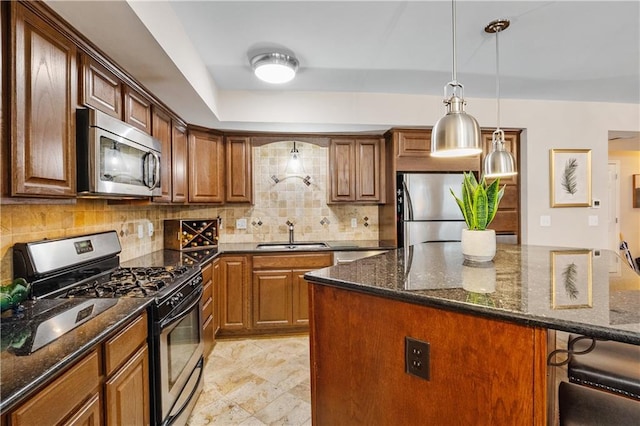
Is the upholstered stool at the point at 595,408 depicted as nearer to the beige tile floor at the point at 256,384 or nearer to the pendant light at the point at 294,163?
the beige tile floor at the point at 256,384

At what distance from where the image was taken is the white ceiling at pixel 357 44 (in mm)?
1615

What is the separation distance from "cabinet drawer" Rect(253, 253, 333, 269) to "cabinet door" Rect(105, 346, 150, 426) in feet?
5.24

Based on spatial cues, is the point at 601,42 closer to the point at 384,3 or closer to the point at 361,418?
the point at 384,3

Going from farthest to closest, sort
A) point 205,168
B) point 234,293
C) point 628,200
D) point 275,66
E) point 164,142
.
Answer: point 628,200, point 205,168, point 234,293, point 164,142, point 275,66

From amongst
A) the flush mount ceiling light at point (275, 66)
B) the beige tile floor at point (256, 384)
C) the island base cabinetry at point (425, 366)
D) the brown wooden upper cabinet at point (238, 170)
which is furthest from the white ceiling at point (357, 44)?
the beige tile floor at point (256, 384)

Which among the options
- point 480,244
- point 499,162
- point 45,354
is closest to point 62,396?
point 45,354

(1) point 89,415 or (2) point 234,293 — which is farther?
(2) point 234,293

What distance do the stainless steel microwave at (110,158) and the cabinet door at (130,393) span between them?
2.71 ft

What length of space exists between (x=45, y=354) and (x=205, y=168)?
2385 millimetres

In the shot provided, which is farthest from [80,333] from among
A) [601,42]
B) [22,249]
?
[601,42]

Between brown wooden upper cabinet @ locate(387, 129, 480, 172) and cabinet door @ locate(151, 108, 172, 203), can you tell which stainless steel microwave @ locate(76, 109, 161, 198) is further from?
brown wooden upper cabinet @ locate(387, 129, 480, 172)

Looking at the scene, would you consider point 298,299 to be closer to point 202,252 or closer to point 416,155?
point 202,252

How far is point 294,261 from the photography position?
3018 mm

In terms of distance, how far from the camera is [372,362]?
1.12 m
